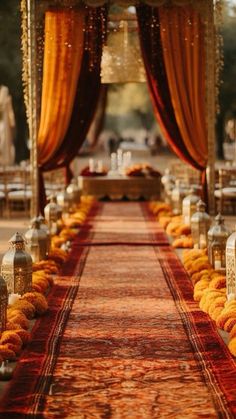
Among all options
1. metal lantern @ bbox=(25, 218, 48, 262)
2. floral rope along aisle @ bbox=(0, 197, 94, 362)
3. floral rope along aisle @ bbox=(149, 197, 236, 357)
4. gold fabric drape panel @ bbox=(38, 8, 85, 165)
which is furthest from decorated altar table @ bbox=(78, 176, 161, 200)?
metal lantern @ bbox=(25, 218, 48, 262)

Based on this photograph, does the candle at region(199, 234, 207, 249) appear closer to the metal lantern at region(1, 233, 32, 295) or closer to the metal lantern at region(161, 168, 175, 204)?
the metal lantern at region(1, 233, 32, 295)

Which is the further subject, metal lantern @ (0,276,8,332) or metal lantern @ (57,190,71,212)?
metal lantern @ (57,190,71,212)

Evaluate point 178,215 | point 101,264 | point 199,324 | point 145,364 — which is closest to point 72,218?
point 178,215

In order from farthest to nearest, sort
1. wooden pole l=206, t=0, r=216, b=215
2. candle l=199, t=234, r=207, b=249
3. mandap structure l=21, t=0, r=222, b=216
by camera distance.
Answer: wooden pole l=206, t=0, r=216, b=215
mandap structure l=21, t=0, r=222, b=216
candle l=199, t=234, r=207, b=249

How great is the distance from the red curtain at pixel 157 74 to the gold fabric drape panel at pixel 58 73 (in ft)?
2.51

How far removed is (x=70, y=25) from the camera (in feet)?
36.4

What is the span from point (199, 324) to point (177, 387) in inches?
51.4

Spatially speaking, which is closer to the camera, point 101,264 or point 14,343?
point 14,343

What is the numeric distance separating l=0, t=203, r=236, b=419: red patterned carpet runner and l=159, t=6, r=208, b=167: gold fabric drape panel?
3.95 meters

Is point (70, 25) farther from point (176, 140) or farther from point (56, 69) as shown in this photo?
point (176, 140)

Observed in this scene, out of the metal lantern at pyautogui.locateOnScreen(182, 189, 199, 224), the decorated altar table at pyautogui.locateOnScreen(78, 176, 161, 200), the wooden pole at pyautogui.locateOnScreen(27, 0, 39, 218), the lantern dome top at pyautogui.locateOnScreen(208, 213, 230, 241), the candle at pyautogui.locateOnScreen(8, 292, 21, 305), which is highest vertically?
the wooden pole at pyautogui.locateOnScreen(27, 0, 39, 218)

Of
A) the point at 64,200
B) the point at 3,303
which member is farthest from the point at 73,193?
the point at 3,303

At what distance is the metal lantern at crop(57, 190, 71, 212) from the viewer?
11.4 m

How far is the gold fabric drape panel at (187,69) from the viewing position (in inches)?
438
